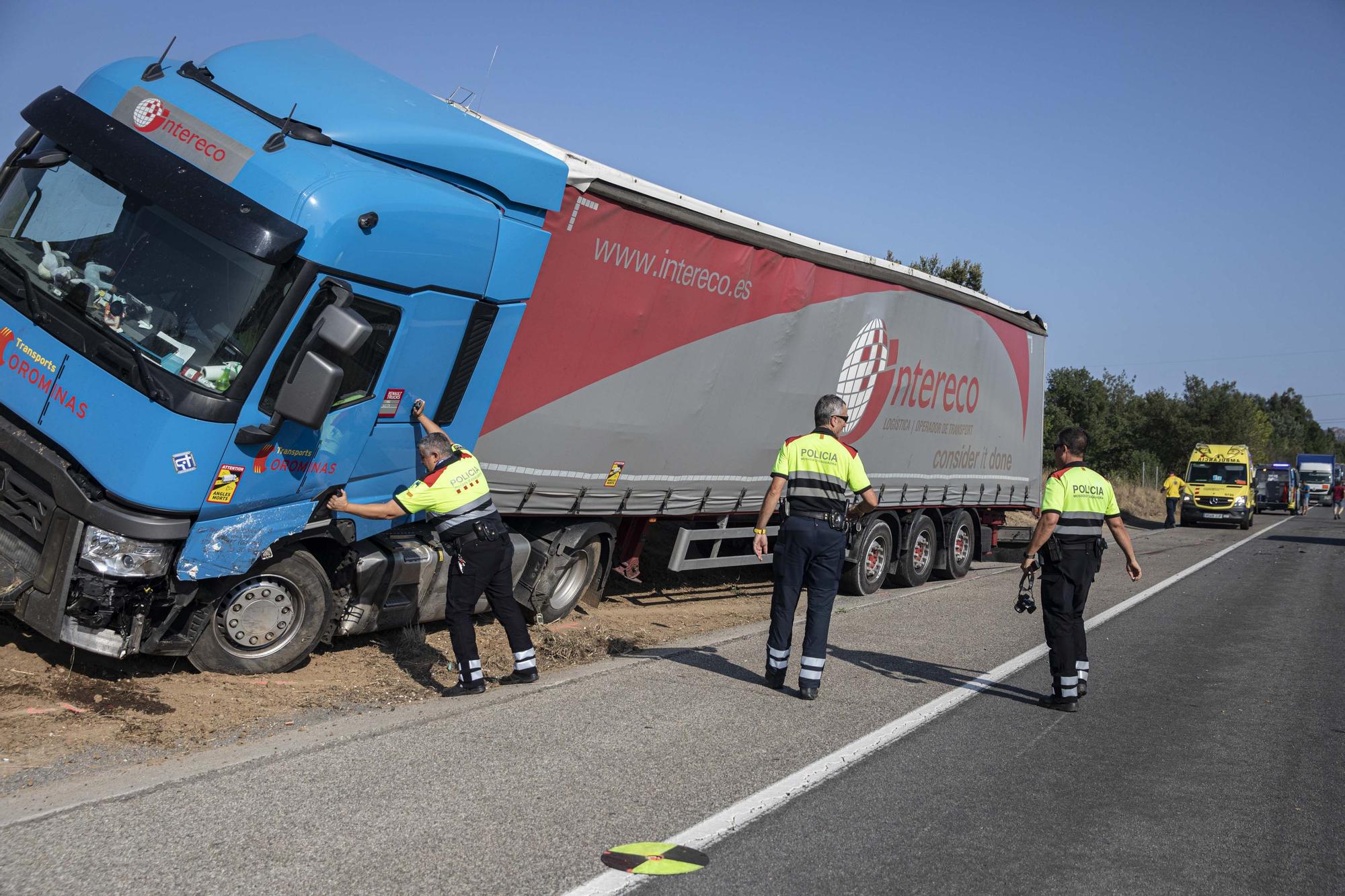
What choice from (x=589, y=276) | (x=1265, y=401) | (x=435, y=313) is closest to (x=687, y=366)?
(x=589, y=276)

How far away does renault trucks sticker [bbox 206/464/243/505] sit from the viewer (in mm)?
5582

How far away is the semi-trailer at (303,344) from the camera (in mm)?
5422

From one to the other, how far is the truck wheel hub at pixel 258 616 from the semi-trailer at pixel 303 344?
0.6 inches

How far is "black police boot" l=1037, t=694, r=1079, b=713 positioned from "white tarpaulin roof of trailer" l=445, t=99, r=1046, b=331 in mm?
4555

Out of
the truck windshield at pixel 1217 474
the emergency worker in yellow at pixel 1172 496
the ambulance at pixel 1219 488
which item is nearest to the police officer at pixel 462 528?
the emergency worker in yellow at pixel 1172 496

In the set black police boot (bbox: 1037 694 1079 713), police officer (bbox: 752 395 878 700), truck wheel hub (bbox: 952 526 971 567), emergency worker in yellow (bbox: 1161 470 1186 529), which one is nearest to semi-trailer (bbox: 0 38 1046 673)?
police officer (bbox: 752 395 878 700)

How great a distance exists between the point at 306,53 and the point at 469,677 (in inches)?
163

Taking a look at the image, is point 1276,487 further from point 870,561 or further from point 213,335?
point 213,335

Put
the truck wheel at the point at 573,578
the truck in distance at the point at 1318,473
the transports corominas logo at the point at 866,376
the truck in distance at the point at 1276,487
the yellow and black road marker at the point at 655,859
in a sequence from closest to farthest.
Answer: the yellow and black road marker at the point at 655,859 < the truck wheel at the point at 573,578 < the transports corominas logo at the point at 866,376 < the truck in distance at the point at 1276,487 < the truck in distance at the point at 1318,473

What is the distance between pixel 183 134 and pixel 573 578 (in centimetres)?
455

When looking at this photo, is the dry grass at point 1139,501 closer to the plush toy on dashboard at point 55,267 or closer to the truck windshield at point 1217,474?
the truck windshield at point 1217,474

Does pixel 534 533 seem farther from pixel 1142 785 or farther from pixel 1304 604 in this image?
pixel 1304 604

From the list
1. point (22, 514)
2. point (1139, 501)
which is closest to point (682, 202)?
point (22, 514)

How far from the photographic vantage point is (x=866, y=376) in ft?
36.7
